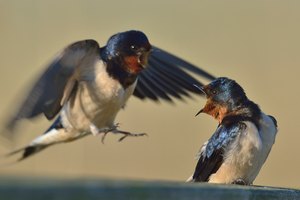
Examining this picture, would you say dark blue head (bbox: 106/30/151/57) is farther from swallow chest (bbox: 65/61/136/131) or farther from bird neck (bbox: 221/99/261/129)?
bird neck (bbox: 221/99/261/129)

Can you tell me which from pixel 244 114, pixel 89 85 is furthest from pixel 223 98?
pixel 89 85

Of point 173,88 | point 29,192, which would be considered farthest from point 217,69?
point 29,192

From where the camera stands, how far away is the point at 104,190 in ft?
2.39

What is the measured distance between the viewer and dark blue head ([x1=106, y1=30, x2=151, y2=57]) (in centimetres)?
203

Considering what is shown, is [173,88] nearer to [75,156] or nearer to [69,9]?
[75,156]

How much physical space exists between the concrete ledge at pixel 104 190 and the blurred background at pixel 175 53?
2262 millimetres

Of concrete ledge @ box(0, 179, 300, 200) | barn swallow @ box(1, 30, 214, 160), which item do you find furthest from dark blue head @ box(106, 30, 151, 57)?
concrete ledge @ box(0, 179, 300, 200)

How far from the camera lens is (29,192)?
652 millimetres

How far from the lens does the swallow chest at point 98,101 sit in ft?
6.46

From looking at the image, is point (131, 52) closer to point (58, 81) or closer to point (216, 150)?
point (58, 81)

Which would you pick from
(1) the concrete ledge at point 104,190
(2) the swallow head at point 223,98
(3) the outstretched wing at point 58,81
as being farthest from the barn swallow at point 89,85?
(1) the concrete ledge at point 104,190

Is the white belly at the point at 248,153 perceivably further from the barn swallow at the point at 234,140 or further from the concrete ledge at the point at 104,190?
the concrete ledge at the point at 104,190

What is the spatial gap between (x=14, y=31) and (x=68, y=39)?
240 millimetres

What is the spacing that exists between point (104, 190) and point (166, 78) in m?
1.59
